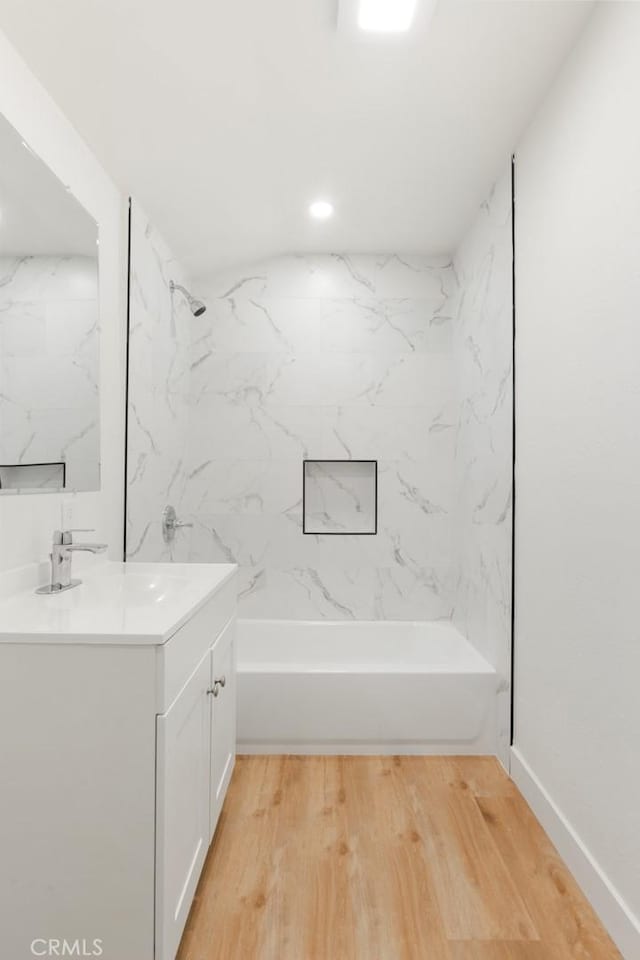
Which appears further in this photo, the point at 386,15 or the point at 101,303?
the point at 101,303

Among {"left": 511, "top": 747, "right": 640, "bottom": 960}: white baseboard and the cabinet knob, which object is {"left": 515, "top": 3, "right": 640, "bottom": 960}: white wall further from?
the cabinet knob

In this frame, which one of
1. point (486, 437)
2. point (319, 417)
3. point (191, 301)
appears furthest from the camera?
point (319, 417)

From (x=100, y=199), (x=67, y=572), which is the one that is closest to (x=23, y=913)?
(x=67, y=572)

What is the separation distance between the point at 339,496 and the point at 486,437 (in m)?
1.00

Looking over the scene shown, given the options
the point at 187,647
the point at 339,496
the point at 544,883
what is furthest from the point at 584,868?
the point at 339,496

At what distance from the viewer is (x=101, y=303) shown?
6.73ft

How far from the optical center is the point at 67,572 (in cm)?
164

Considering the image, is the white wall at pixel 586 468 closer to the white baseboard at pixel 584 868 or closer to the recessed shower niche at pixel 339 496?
the white baseboard at pixel 584 868

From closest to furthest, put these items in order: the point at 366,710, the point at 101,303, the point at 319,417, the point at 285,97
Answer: the point at 285,97, the point at 101,303, the point at 366,710, the point at 319,417

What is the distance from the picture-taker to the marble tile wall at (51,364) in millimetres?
1508

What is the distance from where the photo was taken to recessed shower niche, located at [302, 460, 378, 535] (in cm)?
322

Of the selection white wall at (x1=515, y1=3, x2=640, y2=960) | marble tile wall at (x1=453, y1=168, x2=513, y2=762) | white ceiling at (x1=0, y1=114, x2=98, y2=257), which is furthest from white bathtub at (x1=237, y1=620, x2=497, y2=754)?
white ceiling at (x1=0, y1=114, x2=98, y2=257)

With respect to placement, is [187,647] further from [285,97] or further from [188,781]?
[285,97]

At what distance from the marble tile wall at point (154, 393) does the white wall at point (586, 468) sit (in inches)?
63.2
